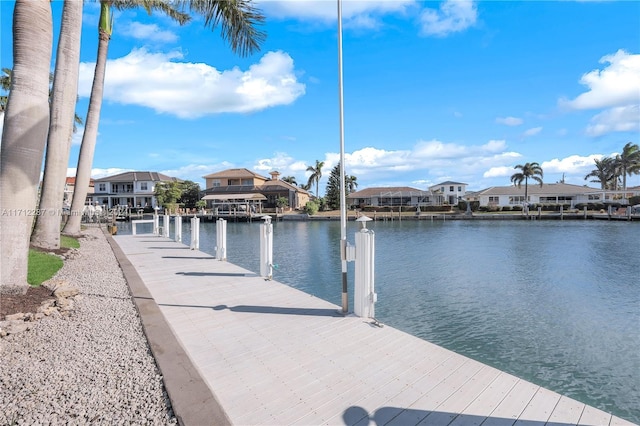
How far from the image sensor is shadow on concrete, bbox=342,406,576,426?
2895 mm

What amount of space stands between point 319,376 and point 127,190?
7258 cm

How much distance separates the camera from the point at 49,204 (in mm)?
11297

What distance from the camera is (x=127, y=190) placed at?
66.4 meters

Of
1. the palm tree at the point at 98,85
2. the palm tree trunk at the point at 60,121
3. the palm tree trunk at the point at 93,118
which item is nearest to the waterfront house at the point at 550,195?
the palm tree at the point at 98,85

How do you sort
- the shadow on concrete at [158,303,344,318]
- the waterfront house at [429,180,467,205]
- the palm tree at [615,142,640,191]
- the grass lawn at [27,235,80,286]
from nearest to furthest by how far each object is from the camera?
the shadow on concrete at [158,303,344,318]
the grass lawn at [27,235,80,286]
the palm tree at [615,142,640,191]
the waterfront house at [429,180,467,205]

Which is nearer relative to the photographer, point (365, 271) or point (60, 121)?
point (365, 271)

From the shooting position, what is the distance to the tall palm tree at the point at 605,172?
70.5 metres

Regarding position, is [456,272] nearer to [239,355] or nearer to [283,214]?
[239,355]

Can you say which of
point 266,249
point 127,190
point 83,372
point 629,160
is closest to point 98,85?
point 266,249

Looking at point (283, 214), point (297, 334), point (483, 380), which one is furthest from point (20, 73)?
point (283, 214)

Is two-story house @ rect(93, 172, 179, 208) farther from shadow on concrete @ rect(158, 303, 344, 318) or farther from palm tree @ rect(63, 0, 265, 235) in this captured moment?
shadow on concrete @ rect(158, 303, 344, 318)

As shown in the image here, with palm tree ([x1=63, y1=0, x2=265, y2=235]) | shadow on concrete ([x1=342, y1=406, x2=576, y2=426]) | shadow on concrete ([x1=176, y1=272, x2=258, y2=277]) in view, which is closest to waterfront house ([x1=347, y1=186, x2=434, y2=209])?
palm tree ([x1=63, y1=0, x2=265, y2=235])

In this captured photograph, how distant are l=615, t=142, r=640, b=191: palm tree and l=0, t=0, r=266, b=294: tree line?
255 ft

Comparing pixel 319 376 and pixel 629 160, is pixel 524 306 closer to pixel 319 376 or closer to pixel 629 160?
pixel 319 376
